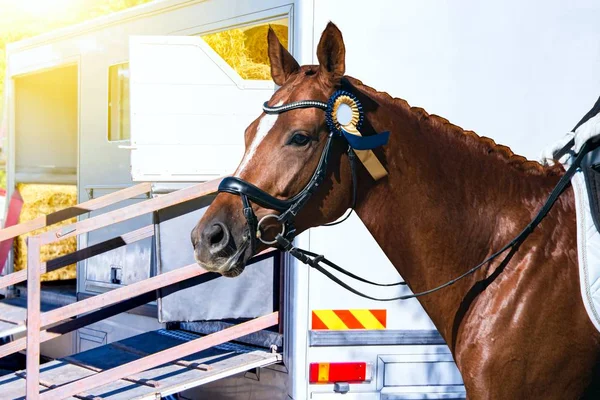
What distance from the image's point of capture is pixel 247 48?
231 inches

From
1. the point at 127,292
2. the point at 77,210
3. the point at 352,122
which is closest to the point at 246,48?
the point at 77,210

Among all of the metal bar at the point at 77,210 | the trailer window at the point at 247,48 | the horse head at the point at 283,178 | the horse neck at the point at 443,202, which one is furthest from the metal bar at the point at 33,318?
the trailer window at the point at 247,48

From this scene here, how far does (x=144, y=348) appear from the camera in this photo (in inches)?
172

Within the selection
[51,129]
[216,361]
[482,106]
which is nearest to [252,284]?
[216,361]

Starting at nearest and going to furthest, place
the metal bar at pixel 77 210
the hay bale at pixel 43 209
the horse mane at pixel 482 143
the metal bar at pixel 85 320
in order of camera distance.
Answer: the horse mane at pixel 482 143
the metal bar at pixel 85 320
the metal bar at pixel 77 210
the hay bale at pixel 43 209

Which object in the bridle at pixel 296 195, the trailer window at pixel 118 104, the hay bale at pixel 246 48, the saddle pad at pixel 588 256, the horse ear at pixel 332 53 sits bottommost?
the saddle pad at pixel 588 256

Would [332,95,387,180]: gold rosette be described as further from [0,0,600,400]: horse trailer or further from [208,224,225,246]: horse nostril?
[208,224,225,246]: horse nostril

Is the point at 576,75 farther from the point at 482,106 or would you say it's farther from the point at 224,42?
the point at 224,42

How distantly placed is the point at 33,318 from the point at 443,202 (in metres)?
2.22

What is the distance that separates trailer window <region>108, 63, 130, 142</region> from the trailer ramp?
1647 millimetres

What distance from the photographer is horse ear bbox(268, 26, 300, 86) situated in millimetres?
2990

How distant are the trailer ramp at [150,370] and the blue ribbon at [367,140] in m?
1.58

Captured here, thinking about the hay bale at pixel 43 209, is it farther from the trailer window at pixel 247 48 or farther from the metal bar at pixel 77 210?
the trailer window at pixel 247 48

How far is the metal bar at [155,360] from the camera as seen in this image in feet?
12.5
